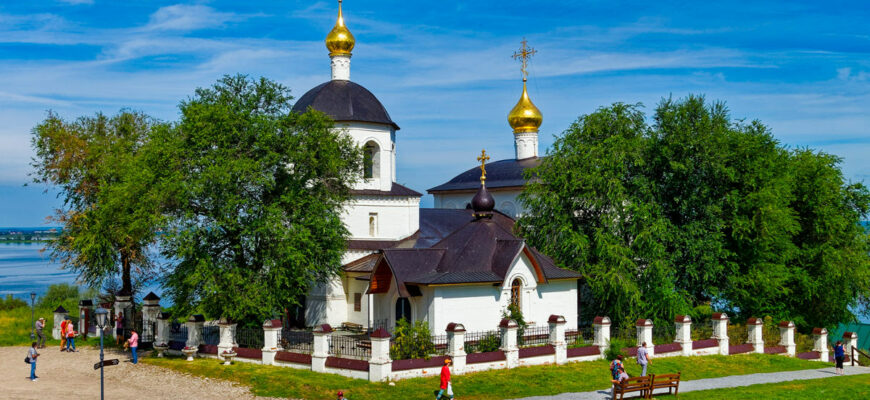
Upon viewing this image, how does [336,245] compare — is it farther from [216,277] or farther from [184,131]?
[184,131]

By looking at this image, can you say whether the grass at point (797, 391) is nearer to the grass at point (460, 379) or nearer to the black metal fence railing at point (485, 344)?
the grass at point (460, 379)

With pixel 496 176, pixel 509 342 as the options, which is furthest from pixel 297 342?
pixel 496 176

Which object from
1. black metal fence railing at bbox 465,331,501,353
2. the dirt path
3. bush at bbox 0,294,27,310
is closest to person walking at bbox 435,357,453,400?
the dirt path

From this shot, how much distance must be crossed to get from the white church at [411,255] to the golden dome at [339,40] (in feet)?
0.13

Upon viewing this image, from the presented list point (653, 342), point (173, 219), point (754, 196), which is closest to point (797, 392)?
point (653, 342)

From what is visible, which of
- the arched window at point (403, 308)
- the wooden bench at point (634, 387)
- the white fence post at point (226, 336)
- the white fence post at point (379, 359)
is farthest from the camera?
the arched window at point (403, 308)

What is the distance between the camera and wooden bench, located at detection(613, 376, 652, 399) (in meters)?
16.7

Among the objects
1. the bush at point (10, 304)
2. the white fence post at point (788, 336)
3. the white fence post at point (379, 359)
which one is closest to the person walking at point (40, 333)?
the bush at point (10, 304)

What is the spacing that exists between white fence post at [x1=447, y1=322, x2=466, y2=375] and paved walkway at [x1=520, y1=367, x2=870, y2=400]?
2.58 meters

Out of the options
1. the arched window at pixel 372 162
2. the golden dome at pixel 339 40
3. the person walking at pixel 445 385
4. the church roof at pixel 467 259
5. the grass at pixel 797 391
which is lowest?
the grass at pixel 797 391

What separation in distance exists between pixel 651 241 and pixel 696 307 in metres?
3.76

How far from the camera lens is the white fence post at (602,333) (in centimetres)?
2191

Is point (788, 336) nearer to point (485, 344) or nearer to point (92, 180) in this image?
point (485, 344)

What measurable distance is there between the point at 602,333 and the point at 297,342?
949 cm
